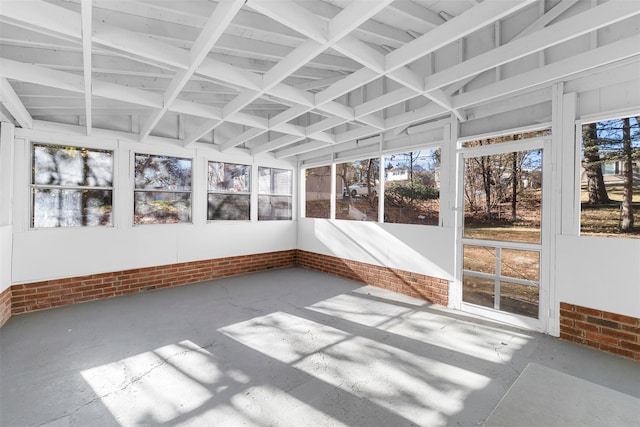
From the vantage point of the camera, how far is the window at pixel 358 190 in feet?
19.6

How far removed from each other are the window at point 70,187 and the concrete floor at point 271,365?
143cm

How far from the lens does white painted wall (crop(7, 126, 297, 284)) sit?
414cm

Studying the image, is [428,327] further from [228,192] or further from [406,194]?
[228,192]

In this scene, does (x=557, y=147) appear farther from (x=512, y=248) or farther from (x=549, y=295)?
(x=549, y=295)

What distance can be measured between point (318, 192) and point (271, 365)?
4.75 m

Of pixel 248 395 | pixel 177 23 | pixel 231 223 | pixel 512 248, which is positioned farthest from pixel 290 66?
pixel 231 223

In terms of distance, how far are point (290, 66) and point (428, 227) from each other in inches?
130

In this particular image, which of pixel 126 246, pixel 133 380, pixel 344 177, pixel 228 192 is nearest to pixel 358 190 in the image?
pixel 344 177

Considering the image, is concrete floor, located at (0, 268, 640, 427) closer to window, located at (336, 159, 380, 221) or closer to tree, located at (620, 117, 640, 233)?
tree, located at (620, 117, 640, 233)

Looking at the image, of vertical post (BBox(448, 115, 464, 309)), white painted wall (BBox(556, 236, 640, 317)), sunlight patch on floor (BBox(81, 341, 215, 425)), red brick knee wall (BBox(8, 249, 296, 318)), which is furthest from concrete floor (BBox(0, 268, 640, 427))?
white painted wall (BBox(556, 236, 640, 317))

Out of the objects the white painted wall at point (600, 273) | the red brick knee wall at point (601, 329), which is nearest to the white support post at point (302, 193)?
the white painted wall at point (600, 273)

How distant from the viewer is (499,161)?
4.07 meters

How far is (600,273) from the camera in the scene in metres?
3.07

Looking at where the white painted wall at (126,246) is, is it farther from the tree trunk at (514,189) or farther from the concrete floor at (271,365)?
the tree trunk at (514,189)
